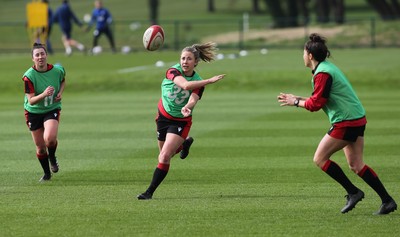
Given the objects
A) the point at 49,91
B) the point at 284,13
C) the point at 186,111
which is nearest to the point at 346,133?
the point at 186,111

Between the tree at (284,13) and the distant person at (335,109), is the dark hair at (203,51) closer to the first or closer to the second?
the distant person at (335,109)

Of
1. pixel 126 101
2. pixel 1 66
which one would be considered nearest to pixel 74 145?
pixel 126 101

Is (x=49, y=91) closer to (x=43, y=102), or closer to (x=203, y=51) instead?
(x=43, y=102)

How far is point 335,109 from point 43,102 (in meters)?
4.77

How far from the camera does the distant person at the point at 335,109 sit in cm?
1090

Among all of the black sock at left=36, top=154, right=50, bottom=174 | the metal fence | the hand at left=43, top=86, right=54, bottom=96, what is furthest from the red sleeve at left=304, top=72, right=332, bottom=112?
the metal fence

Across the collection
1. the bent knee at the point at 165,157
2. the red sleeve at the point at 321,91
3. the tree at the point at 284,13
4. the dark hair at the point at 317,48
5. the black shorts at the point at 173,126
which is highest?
the dark hair at the point at 317,48

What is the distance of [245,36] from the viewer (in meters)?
53.3

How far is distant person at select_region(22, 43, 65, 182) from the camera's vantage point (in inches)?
546

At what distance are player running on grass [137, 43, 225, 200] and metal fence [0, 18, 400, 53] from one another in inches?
1422

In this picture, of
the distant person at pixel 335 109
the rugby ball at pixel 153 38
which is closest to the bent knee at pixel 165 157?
the rugby ball at pixel 153 38

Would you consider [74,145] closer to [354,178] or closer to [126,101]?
[354,178]

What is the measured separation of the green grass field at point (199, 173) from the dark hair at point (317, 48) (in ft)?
5.63

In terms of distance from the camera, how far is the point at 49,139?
14.0 m
